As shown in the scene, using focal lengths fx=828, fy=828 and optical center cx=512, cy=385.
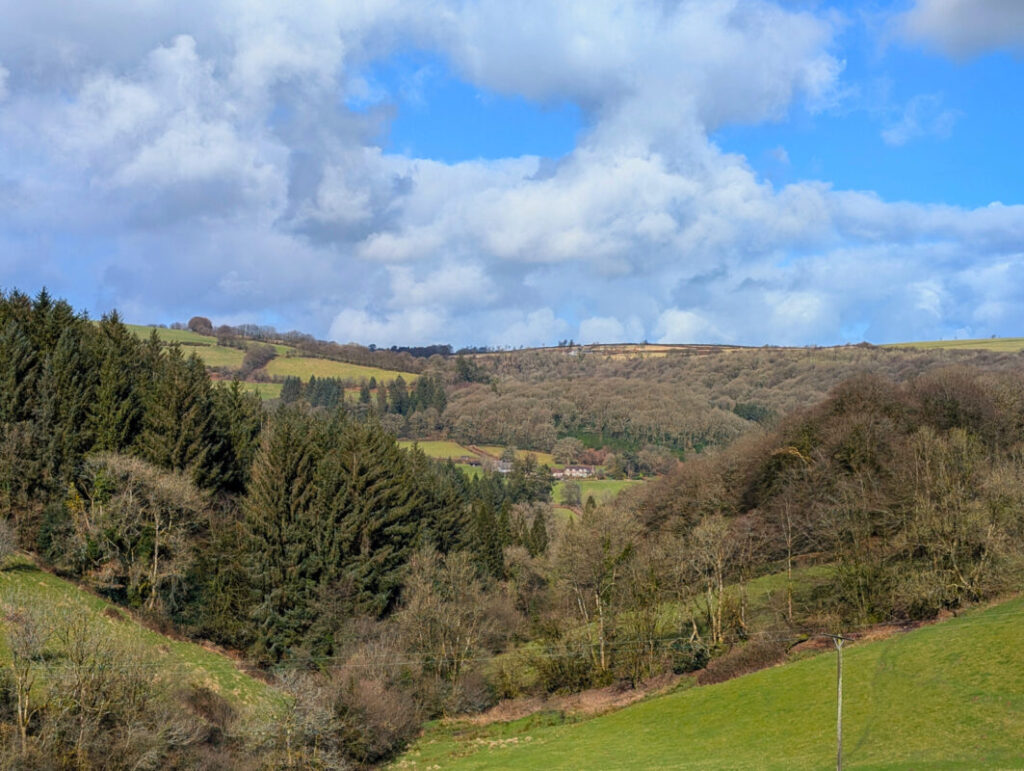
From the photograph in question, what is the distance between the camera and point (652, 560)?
203ft

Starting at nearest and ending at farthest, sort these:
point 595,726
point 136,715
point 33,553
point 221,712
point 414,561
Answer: point 136,715 → point 221,712 → point 595,726 → point 33,553 → point 414,561

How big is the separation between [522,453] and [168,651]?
13855cm

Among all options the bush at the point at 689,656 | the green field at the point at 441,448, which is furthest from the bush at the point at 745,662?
the green field at the point at 441,448

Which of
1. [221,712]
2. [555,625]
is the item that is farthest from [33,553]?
[555,625]

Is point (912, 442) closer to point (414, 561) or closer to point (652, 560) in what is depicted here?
point (652, 560)

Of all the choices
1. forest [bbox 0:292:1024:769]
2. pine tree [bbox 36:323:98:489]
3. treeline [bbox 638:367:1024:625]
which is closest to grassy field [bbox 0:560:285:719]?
forest [bbox 0:292:1024:769]

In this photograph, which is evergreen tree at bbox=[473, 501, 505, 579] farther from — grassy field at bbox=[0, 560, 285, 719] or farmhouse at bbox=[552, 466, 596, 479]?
farmhouse at bbox=[552, 466, 596, 479]

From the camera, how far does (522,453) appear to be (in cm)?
18438

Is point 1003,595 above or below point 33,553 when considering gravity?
below

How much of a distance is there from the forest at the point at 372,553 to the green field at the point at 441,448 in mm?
93770

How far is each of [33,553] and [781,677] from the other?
149 feet

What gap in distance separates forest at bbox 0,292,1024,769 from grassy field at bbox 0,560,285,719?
63.9 inches

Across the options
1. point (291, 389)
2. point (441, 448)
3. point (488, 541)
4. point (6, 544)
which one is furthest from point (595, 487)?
point (6, 544)

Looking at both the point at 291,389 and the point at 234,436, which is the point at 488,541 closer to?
the point at 234,436
